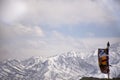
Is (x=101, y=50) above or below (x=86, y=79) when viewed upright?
above

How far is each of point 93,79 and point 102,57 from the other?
95.4 feet

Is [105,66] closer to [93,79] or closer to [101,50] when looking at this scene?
[101,50]

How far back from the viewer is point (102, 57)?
6581 cm

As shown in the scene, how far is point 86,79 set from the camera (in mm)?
94688

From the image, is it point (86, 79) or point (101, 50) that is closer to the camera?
point (101, 50)

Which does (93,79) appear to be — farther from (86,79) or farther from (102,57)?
(102,57)

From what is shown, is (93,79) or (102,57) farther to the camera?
(93,79)

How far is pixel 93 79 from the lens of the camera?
306 feet

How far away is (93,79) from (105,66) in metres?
28.6

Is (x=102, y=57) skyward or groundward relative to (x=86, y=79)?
skyward

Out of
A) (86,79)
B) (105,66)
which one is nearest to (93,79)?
(86,79)

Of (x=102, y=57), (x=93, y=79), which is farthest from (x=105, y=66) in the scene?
(x=93, y=79)

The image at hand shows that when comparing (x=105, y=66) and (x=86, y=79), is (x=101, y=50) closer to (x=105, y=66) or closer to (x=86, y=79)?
(x=105, y=66)

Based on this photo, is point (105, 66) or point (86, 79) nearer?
point (105, 66)
